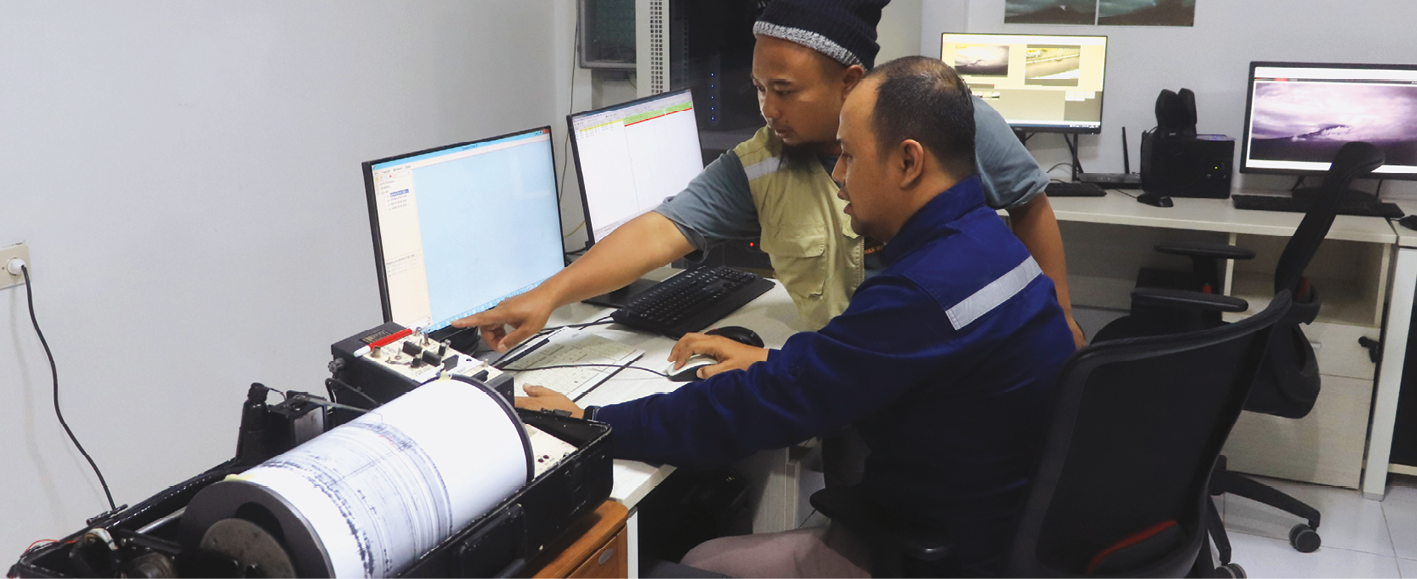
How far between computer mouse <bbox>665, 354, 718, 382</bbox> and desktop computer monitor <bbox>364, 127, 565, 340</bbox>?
1.15 ft

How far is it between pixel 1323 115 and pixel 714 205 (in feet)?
7.24

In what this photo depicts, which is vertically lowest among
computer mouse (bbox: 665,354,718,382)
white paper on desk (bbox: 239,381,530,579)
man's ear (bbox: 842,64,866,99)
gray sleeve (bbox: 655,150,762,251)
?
computer mouse (bbox: 665,354,718,382)

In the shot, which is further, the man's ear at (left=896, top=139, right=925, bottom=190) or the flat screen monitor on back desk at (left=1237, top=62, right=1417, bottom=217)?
the flat screen monitor on back desk at (left=1237, top=62, right=1417, bottom=217)

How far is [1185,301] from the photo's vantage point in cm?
241

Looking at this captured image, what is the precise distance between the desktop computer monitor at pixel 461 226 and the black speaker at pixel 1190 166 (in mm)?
2094

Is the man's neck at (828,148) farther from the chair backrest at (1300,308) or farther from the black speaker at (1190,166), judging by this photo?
the black speaker at (1190,166)

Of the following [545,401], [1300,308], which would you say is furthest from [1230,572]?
[545,401]

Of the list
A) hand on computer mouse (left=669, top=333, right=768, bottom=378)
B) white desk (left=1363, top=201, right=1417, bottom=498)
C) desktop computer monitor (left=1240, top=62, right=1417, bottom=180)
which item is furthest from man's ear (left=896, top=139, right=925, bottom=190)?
desktop computer monitor (left=1240, top=62, right=1417, bottom=180)

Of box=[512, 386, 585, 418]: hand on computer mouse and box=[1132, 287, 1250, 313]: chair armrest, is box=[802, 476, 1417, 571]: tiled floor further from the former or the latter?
box=[512, 386, 585, 418]: hand on computer mouse

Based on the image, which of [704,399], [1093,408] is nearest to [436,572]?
[704,399]

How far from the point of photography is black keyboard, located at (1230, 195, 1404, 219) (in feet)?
9.49

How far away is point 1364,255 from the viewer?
3.08m

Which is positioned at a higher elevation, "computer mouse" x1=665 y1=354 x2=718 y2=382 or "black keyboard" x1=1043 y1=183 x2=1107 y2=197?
"black keyboard" x1=1043 y1=183 x2=1107 y2=197

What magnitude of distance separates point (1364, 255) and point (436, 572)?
10.2ft
